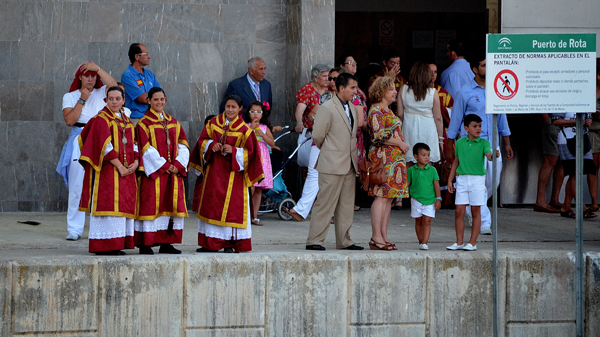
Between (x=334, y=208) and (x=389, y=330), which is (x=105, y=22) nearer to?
(x=334, y=208)

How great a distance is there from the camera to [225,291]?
7.09m

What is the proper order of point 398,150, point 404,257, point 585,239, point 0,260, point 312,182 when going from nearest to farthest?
point 0,260 → point 404,257 → point 398,150 → point 585,239 → point 312,182

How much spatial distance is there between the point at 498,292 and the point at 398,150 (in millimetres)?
1636

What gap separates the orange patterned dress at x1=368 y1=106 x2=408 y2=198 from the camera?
8.06m

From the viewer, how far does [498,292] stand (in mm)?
7531

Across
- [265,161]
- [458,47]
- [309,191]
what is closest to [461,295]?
[309,191]

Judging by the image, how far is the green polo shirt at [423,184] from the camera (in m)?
8.06

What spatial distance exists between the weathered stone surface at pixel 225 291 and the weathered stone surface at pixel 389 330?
33.3 inches

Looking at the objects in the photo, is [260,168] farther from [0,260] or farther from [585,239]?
[585,239]

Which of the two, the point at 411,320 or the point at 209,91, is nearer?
the point at 411,320

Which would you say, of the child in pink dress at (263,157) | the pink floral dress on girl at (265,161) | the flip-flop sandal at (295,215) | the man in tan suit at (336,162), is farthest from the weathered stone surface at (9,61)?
the man in tan suit at (336,162)

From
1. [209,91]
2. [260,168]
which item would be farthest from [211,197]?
[209,91]

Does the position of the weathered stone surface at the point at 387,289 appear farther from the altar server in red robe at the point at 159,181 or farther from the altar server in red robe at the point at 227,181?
the altar server in red robe at the point at 159,181

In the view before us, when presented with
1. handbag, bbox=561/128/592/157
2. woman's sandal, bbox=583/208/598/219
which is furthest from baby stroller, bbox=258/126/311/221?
woman's sandal, bbox=583/208/598/219
